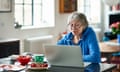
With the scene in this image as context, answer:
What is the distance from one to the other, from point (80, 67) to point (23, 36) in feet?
11.0

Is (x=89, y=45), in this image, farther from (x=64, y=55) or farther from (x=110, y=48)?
(x=110, y=48)

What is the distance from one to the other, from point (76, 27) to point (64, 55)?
69cm

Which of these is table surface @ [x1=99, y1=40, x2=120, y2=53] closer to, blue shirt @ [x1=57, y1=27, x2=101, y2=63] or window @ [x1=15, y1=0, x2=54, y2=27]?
blue shirt @ [x1=57, y1=27, x2=101, y2=63]

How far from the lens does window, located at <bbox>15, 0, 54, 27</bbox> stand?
6.28 meters

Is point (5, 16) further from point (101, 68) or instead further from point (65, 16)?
point (101, 68)

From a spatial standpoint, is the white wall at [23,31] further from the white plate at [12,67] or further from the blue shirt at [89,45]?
the white plate at [12,67]

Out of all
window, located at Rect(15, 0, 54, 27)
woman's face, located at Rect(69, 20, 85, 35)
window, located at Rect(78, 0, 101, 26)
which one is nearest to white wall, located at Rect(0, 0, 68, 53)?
window, located at Rect(15, 0, 54, 27)

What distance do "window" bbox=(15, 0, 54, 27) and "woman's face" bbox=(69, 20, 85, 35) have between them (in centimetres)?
288

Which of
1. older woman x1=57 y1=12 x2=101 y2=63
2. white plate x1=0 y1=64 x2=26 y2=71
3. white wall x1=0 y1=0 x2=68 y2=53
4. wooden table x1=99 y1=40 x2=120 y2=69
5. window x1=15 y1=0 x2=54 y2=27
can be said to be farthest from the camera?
window x1=15 y1=0 x2=54 y2=27

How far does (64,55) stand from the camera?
109 inches

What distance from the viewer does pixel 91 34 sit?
11.3 feet

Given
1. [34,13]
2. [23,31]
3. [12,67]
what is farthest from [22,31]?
[12,67]

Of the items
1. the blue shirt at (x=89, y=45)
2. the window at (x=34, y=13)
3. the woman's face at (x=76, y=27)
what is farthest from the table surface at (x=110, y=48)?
the window at (x=34, y=13)

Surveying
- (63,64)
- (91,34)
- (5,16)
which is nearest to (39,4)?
(5,16)
